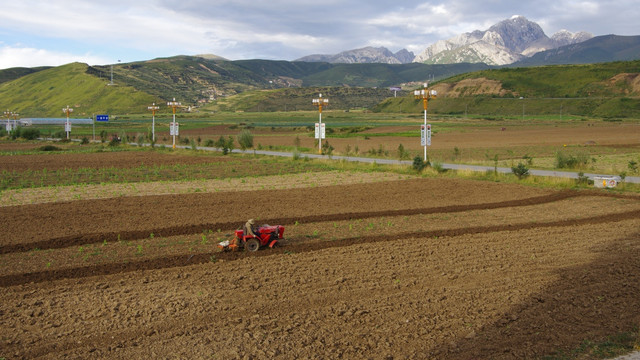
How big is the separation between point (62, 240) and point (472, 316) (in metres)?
11.7

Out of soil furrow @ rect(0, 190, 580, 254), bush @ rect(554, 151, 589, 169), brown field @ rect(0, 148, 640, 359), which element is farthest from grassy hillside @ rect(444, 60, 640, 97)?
brown field @ rect(0, 148, 640, 359)

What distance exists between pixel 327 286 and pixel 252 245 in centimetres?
382

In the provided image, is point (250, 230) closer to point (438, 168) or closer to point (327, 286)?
point (327, 286)

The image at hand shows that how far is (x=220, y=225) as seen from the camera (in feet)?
59.3

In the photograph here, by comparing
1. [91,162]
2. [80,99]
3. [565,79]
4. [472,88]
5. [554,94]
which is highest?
[565,79]

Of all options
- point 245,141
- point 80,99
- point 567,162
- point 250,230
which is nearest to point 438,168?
point 567,162

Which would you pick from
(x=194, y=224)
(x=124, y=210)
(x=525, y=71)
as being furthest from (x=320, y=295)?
(x=525, y=71)

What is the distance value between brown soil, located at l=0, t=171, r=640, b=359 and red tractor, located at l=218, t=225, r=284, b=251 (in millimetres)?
244

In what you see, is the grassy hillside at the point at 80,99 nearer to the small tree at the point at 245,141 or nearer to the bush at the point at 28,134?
the bush at the point at 28,134

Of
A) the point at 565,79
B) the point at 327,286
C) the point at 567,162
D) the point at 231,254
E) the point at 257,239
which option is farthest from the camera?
the point at 565,79

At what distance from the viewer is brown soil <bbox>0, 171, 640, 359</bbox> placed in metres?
8.45

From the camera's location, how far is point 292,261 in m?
13.4

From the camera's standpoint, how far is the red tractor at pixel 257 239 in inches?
567

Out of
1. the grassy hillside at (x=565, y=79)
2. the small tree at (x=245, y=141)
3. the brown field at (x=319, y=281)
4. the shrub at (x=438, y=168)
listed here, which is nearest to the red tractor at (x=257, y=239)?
the brown field at (x=319, y=281)
